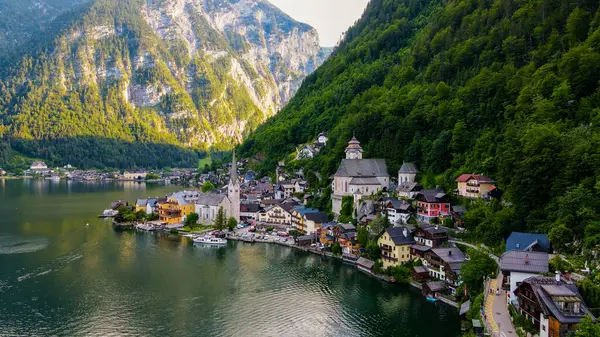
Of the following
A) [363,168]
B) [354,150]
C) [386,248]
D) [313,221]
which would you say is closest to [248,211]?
[313,221]

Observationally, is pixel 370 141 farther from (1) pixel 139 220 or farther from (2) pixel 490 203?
(1) pixel 139 220

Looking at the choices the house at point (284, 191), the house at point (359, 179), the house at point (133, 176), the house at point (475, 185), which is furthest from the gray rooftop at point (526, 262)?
the house at point (133, 176)

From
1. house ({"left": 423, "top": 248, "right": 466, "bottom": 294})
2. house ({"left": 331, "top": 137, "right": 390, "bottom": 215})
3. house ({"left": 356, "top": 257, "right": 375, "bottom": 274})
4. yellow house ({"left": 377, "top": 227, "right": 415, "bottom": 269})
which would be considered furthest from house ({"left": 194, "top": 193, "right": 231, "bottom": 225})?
house ({"left": 423, "top": 248, "right": 466, "bottom": 294})

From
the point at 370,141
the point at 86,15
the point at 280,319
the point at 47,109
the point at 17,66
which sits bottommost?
the point at 280,319

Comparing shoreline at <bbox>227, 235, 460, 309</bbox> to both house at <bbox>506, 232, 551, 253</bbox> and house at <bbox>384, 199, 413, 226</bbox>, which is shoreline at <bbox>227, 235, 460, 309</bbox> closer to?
house at <bbox>506, 232, 551, 253</bbox>

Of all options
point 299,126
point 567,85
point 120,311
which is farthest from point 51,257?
point 299,126

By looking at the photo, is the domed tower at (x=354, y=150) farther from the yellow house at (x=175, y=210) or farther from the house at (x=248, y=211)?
the yellow house at (x=175, y=210)

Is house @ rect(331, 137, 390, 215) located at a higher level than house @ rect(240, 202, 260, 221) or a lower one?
higher
